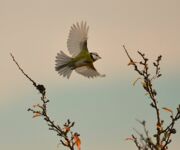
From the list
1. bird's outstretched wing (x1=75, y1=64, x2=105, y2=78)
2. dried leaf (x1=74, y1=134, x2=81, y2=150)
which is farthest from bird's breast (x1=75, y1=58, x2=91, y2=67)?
dried leaf (x1=74, y1=134, x2=81, y2=150)

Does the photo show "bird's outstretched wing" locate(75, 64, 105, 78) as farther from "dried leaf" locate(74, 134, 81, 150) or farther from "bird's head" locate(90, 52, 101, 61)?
"dried leaf" locate(74, 134, 81, 150)

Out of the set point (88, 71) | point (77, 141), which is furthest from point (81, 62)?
point (77, 141)

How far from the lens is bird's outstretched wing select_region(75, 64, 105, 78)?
10.5 meters

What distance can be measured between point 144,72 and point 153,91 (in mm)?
421

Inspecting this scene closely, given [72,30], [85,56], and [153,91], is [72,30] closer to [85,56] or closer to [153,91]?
[85,56]

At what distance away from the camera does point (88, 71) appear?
10.7m

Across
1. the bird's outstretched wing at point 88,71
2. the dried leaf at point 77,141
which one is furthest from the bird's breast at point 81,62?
the dried leaf at point 77,141

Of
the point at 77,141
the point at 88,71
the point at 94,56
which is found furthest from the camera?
the point at 88,71

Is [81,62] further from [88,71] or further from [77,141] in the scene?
[77,141]

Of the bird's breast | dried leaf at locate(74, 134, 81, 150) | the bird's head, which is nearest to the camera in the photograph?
dried leaf at locate(74, 134, 81, 150)

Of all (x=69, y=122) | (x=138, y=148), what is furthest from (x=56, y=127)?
(x=138, y=148)

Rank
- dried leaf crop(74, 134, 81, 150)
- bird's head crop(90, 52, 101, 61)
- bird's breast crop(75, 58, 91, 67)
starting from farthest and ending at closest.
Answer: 1. bird's breast crop(75, 58, 91, 67)
2. bird's head crop(90, 52, 101, 61)
3. dried leaf crop(74, 134, 81, 150)

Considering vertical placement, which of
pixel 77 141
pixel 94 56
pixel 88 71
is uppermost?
pixel 94 56

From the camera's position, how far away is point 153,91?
360 inches
